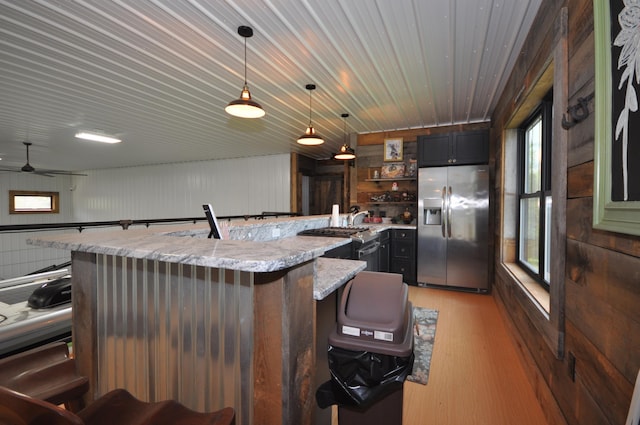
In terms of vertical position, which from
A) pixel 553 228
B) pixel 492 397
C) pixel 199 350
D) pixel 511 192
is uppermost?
pixel 511 192

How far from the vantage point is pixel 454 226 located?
163 inches

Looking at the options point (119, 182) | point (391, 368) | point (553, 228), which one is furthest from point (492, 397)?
point (119, 182)

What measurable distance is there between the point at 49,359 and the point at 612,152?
2235mm

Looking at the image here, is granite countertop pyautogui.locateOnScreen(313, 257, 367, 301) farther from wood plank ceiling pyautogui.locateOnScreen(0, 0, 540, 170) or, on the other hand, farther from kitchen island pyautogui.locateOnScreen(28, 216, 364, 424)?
Answer: wood plank ceiling pyautogui.locateOnScreen(0, 0, 540, 170)

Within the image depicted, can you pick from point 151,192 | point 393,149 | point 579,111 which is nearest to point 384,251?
point 393,149

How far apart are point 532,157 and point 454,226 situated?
145 cm

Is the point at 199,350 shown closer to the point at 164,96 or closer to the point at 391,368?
the point at 391,368

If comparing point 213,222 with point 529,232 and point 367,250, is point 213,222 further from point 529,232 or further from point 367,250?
point 529,232

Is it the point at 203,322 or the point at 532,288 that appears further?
the point at 532,288

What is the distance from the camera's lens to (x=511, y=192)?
322 centimetres

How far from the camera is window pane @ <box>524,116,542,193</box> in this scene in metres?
2.68

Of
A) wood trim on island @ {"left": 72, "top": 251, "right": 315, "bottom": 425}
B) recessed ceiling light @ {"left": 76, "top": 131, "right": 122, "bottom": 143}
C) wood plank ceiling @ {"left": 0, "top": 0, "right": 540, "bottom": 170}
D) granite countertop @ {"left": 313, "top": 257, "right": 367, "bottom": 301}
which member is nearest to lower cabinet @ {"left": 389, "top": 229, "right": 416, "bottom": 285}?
wood plank ceiling @ {"left": 0, "top": 0, "right": 540, "bottom": 170}

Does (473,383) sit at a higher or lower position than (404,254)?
lower

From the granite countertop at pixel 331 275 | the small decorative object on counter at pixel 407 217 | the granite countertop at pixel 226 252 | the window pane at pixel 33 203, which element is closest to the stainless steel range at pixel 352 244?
the granite countertop at pixel 331 275
